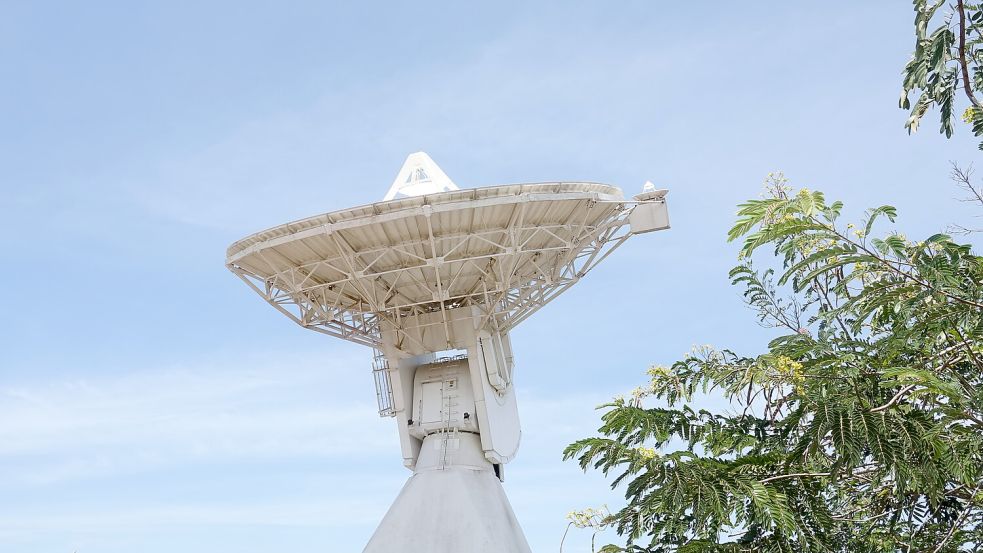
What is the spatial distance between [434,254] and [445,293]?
2.11 metres

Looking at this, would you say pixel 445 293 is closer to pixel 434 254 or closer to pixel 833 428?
pixel 434 254

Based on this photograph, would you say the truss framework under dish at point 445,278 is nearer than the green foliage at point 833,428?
No

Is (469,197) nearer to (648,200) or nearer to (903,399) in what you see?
(648,200)

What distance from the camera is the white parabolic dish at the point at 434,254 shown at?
20.3 m

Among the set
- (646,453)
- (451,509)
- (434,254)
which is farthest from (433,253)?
(646,453)

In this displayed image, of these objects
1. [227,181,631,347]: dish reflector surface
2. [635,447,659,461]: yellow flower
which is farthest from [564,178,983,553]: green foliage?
[227,181,631,347]: dish reflector surface

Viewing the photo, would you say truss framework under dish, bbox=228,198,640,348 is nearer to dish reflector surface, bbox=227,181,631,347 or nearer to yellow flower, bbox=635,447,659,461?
dish reflector surface, bbox=227,181,631,347

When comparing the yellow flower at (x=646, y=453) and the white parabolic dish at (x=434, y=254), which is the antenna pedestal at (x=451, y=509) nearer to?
the white parabolic dish at (x=434, y=254)

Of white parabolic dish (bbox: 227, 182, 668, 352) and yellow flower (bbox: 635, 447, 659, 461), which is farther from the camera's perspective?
white parabolic dish (bbox: 227, 182, 668, 352)

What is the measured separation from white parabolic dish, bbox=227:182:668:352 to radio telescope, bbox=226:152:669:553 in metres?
0.04

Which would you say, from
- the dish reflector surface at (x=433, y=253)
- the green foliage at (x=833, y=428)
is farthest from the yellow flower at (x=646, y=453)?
the dish reflector surface at (x=433, y=253)

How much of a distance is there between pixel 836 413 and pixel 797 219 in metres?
1.73

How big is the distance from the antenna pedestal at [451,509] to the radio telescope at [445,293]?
3 cm

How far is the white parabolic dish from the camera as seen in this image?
2031 cm
